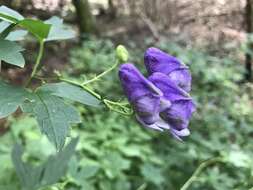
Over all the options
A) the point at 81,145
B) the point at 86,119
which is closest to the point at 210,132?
the point at 86,119

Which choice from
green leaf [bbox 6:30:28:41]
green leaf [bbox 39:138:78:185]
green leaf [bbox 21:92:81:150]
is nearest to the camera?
green leaf [bbox 21:92:81:150]

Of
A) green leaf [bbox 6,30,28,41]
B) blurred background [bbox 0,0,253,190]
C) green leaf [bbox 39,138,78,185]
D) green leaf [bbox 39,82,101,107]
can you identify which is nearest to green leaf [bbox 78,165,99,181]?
blurred background [bbox 0,0,253,190]

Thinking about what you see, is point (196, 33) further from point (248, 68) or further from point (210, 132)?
point (210, 132)

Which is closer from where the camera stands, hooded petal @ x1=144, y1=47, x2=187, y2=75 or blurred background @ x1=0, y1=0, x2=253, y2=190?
hooded petal @ x1=144, y1=47, x2=187, y2=75

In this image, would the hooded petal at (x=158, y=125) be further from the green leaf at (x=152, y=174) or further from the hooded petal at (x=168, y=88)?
the green leaf at (x=152, y=174)

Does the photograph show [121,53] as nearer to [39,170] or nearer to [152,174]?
[39,170]

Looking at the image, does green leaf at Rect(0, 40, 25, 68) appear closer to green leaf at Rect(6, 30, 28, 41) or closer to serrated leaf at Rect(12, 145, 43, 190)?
green leaf at Rect(6, 30, 28, 41)
